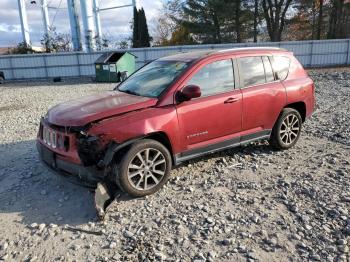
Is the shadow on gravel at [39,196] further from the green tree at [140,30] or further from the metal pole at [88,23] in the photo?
the green tree at [140,30]

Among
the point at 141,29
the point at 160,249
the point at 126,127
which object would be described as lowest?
the point at 160,249

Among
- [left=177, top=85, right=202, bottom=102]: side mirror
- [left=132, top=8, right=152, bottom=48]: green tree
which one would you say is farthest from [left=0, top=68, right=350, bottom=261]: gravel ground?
[left=132, top=8, right=152, bottom=48]: green tree

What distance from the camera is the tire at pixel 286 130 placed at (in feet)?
19.1

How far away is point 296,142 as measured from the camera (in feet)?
20.8

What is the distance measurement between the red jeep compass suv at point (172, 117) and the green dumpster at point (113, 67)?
14912 mm

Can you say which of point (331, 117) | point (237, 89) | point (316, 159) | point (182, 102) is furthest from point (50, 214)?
point (331, 117)

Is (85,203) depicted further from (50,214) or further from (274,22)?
(274,22)

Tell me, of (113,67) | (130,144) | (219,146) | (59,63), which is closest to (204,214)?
(130,144)

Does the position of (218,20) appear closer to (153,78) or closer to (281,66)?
(281,66)

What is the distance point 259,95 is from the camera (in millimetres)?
5395

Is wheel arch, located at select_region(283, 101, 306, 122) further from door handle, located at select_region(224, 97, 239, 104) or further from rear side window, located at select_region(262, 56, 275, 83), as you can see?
door handle, located at select_region(224, 97, 239, 104)

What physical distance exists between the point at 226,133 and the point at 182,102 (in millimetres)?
925

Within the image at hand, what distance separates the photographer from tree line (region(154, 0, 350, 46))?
34281mm

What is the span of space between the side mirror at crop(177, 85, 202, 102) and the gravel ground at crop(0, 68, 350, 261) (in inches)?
46.0
